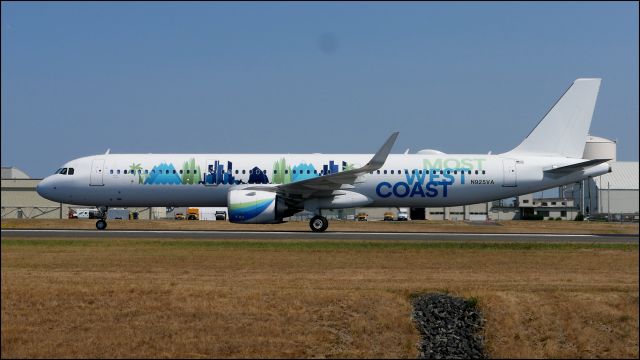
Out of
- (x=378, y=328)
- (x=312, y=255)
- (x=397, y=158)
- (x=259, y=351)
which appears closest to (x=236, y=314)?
(x=259, y=351)

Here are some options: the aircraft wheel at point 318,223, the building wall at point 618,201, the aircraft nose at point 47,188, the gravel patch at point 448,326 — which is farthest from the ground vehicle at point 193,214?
the gravel patch at point 448,326

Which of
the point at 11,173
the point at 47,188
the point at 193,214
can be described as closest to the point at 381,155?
the point at 47,188

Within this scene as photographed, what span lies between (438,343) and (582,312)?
13.2 feet

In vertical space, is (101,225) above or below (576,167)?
below

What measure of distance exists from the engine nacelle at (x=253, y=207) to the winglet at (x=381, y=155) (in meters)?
5.07

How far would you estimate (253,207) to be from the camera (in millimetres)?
36438

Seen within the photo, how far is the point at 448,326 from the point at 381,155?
1763 cm

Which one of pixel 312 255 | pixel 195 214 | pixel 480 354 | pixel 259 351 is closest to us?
pixel 259 351

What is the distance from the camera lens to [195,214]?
79500 millimetres

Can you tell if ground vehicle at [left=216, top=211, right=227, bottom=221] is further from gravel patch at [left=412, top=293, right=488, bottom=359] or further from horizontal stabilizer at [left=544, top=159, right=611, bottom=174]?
gravel patch at [left=412, top=293, right=488, bottom=359]

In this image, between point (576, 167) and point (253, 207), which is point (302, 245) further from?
point (576, 167)

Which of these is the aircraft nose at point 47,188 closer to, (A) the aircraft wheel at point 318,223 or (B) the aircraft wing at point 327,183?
(B) the aircraft wing at point 327,183

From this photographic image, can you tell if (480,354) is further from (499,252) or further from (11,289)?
(11,289)

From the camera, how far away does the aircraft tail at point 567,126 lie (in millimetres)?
42562
